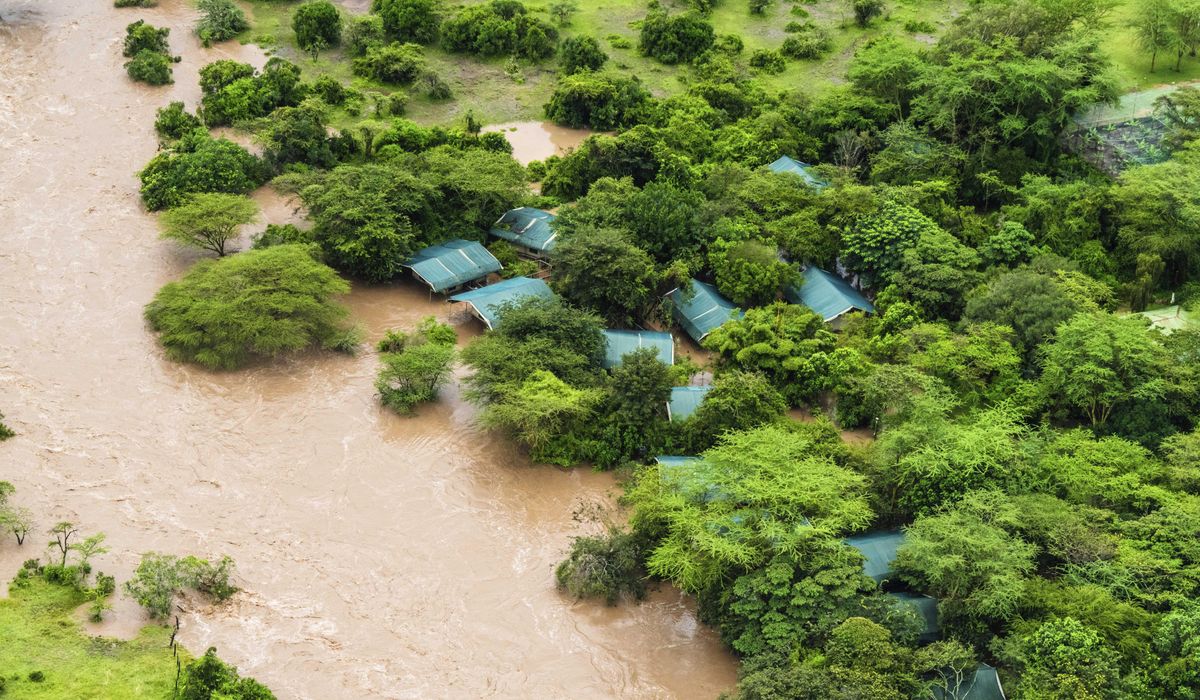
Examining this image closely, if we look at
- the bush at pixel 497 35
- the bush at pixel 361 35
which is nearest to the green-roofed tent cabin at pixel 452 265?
the bush at pixel 497 35

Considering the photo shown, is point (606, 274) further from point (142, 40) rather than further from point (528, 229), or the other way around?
point (142, 40)

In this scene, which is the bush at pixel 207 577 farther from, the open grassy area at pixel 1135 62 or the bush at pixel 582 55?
the open grassy area at pixel 1135 62

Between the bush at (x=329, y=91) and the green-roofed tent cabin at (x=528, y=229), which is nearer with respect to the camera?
the green-roofed tent cabin at (x=528, y=229)

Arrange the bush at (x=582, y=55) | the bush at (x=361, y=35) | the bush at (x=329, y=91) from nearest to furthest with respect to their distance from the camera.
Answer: the bush at (x=329, y=91) → the bush at (x=582, y=55) → the bush at (x=361, y=35)

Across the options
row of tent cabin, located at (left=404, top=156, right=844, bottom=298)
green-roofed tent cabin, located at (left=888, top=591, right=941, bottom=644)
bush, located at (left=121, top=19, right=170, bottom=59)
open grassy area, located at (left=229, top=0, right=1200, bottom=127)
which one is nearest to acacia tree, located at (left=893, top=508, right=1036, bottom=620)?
green-roofed tent cabin, located at (left=888, top=591, right=941, bottom=644)

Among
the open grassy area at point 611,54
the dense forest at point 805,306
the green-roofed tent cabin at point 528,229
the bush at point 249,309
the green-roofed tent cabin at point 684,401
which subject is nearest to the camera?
the dense forest at point 805,306

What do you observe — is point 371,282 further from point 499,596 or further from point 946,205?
point 946,205

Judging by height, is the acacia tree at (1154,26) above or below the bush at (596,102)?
above

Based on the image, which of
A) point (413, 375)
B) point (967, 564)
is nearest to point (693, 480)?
point (967, 564)
